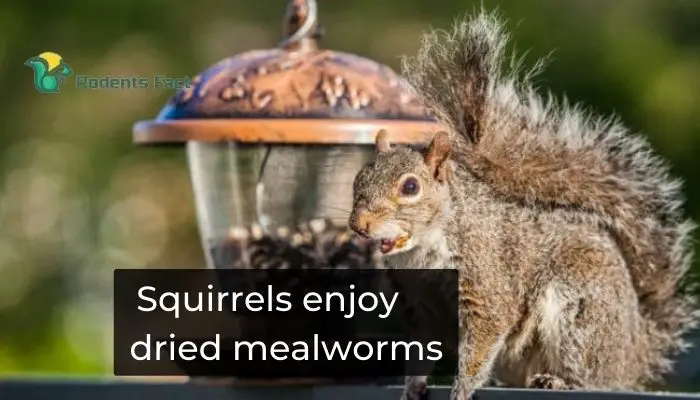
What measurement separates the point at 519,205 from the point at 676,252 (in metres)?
0.47

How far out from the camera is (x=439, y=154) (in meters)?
3.11

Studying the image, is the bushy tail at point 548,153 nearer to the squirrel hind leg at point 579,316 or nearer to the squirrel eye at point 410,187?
the squirrel hind leg at point 579,316

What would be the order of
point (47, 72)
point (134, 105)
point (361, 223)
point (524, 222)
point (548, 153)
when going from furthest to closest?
point (134, 105) → point (47, 72) → point (548, 153) → point (524, 222) → point (361, 223)

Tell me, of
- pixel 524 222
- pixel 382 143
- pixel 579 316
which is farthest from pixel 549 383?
pixel 382 143

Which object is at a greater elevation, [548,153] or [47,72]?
[47,72]

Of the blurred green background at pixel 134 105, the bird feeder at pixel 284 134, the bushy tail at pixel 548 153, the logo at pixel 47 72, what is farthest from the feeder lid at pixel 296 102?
the blurred green background at pixel 134 105

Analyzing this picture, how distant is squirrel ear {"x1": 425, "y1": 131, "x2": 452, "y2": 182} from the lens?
309 centimetres

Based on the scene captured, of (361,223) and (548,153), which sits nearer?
(361,223)

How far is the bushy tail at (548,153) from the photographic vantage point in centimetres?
330

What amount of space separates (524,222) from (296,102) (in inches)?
21.8

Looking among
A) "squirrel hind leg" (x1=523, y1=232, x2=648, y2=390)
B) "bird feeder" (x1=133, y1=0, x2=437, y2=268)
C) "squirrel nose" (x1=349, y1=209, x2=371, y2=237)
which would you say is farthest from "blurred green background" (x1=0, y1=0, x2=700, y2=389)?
→ "squirrel nose" (x1=349, y1=209, x2=371, y2=237)

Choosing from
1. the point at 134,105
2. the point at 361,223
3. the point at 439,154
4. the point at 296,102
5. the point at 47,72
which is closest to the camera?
the point at 361,223

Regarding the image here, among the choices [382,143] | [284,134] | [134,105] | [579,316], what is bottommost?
[579,316]

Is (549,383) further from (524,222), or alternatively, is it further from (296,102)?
(296,102)
